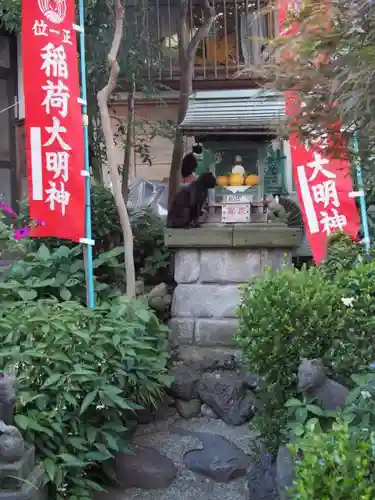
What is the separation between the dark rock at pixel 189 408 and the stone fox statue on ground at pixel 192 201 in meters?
1.72

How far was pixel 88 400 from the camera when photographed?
13.1 feet

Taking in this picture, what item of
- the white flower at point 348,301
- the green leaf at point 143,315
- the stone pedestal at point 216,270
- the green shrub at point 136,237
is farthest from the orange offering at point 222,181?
the white flower at point 348,301

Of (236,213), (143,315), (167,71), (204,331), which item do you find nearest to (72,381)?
(143,315)

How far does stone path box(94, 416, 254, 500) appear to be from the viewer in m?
4.34

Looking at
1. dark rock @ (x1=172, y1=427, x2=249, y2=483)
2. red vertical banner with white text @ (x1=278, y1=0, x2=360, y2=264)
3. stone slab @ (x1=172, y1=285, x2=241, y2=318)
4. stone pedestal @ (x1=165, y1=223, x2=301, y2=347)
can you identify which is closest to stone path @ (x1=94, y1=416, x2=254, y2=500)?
dark rock @ (x1=172, y1=427, x2=249, y2=483)

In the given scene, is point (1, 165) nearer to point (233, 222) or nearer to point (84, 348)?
point (233, 222)

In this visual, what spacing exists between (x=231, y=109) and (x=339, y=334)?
2.93m

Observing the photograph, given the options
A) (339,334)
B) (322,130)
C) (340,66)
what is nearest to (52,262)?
(339,334)

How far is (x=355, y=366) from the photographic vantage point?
3812mm

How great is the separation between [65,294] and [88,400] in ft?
5.67

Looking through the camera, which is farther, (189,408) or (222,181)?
(222,181)

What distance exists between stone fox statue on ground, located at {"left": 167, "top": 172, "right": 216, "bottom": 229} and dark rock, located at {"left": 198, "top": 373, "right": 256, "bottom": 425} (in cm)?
157

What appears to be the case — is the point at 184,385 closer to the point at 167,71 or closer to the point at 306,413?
the point at 306,413

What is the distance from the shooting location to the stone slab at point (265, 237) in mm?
5848
